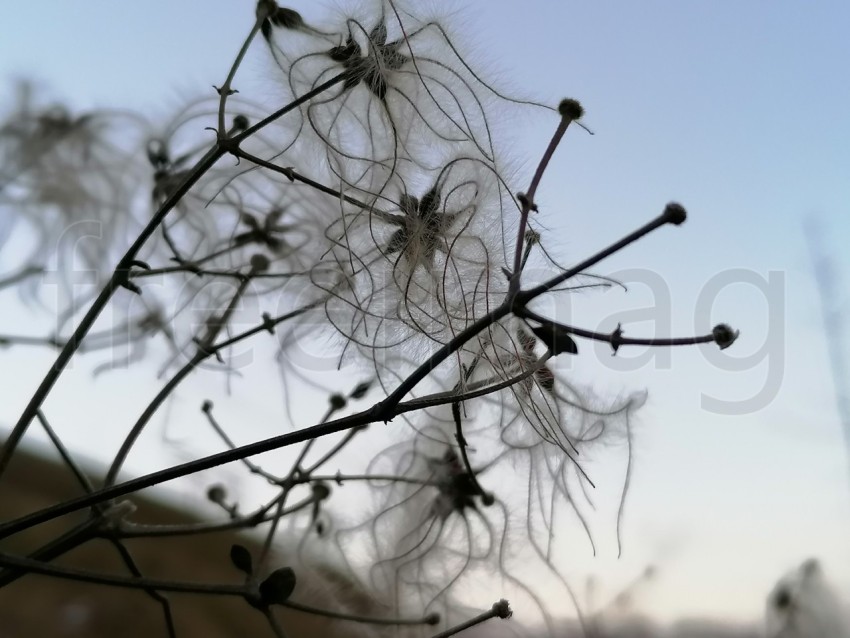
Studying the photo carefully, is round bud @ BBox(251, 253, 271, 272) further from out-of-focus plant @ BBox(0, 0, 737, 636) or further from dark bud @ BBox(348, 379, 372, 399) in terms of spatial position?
dark bud @ BBox(348, 379, 372, 399)

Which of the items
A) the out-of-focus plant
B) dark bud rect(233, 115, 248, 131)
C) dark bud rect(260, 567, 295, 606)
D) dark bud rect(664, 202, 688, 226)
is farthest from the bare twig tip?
dark bud rect(233, 115, 248, 131)

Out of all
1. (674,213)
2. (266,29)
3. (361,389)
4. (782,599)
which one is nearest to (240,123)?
(266,29)

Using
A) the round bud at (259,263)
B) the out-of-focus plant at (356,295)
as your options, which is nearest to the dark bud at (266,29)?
the out-of-focus plant at (356,295)

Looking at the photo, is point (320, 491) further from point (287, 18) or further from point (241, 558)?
point (287, 18)

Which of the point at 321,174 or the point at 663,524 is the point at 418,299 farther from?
the point at 663,524

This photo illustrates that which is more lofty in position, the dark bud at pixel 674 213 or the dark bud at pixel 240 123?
the dark bud at pixel 240 123

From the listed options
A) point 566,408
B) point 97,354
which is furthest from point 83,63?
point 566,408

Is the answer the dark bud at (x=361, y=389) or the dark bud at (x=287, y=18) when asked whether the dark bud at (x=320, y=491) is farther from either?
the dark bud at (x=287, y=18)
